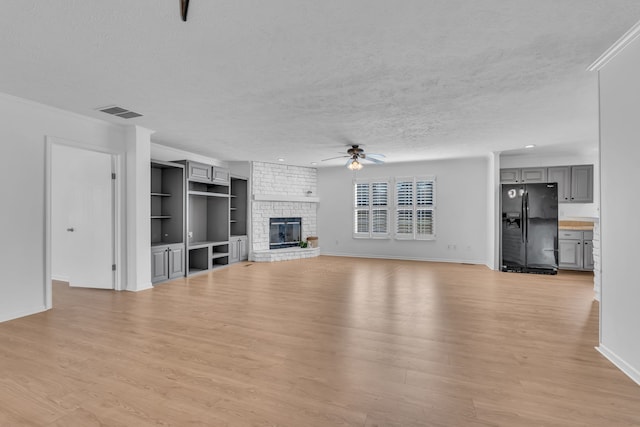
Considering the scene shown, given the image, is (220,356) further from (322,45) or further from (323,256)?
(323,256)

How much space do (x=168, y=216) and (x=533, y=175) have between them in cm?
796

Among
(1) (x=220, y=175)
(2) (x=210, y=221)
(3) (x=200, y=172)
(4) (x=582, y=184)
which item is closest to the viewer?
(3) (x=200, y=172)

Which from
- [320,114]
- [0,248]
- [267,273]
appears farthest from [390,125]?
[0,248]

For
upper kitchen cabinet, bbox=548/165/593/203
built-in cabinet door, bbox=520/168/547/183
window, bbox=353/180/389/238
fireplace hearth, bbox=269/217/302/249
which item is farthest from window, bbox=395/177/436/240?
fireplace hearth, bbox=269/217/302/249

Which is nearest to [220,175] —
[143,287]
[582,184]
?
[143,287]

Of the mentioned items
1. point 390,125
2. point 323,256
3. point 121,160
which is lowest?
point 323,256

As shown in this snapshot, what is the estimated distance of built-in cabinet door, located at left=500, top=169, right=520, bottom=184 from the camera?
7.38 m

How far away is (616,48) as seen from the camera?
8.51ft

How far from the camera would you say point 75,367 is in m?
2.55

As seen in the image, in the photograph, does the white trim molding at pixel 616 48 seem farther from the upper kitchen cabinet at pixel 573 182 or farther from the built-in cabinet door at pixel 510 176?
the upper kitchen cabinet at pixel 573 182

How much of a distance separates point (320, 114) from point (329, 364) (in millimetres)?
3158

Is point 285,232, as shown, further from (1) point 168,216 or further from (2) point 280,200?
(1) point 168,216

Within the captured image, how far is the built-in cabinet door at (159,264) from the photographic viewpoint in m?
5.59

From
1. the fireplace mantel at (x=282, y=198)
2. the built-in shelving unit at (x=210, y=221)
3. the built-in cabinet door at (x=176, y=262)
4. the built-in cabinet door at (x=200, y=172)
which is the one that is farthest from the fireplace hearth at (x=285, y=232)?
the built-in cabinet door at (x=176, y=262)
